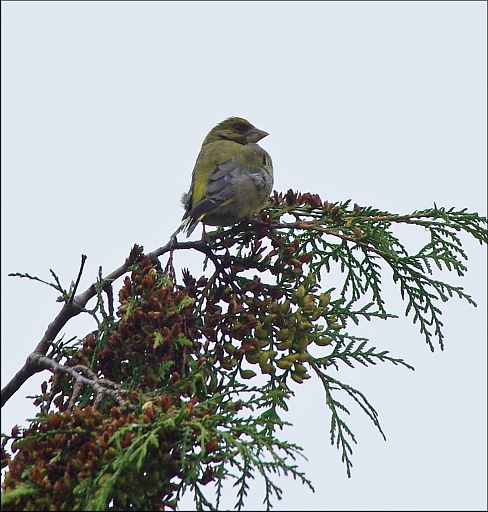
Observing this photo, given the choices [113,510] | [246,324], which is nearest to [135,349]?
[246,324]

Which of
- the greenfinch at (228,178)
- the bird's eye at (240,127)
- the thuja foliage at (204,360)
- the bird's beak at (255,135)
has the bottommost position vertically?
the thuja foliage at (204,360)

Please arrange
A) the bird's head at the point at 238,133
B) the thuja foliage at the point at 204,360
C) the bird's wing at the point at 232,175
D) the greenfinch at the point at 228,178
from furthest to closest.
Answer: the bird's head at the point at 238,133, the bird's wing at the point at 232,175, the greenfinch at the point at 228,178, the thuja foliage at the point at 204,360

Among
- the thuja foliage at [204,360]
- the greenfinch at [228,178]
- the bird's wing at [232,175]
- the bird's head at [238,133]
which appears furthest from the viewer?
the bird's head at [238,133]

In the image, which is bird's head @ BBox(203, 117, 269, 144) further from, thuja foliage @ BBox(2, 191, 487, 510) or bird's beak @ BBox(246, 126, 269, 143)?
thuja foliage @ BBox(2, 191, 487, 510)

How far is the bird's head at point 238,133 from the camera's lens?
725 cm

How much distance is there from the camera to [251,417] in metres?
3.25

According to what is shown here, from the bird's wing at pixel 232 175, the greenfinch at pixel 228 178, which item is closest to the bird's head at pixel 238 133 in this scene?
the greenfinch at pixel 228 178

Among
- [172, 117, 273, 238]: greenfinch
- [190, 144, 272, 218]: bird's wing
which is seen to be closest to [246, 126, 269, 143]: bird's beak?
[172, 117, 273, 238]: greenfinch

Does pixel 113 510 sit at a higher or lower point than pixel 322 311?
lower

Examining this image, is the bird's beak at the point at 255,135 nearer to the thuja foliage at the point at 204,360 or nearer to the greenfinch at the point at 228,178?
the greenfinch at the point at 228,178

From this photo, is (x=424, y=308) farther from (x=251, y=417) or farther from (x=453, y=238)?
(x=251, y=417)

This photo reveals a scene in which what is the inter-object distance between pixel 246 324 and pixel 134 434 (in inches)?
45.7

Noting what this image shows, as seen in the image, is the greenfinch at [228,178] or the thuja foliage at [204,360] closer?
the thuja foliage at [204,360]

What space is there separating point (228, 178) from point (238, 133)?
3.64ft
